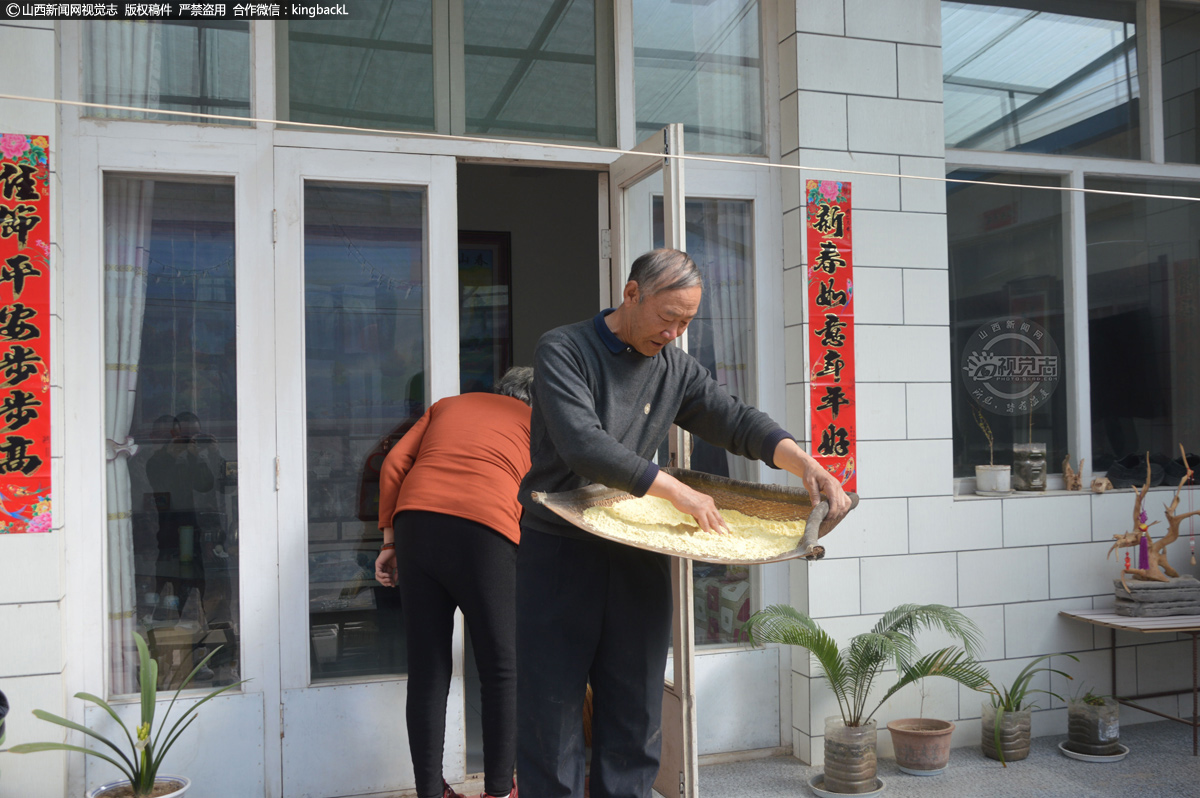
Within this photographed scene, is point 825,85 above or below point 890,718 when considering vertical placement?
above

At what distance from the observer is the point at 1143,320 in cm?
433

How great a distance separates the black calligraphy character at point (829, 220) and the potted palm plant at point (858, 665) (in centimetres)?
146

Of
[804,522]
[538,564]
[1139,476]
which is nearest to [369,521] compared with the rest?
[538,564]

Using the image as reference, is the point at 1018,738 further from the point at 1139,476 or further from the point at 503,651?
the point at 503,651

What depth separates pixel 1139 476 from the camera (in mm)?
4215

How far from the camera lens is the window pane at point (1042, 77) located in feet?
13.5

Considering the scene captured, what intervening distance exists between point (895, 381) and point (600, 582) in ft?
7.10

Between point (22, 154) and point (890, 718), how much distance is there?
3.67 m

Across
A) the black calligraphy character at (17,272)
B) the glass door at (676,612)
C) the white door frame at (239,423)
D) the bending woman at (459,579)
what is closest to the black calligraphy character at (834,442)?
the glass door at (676,612)

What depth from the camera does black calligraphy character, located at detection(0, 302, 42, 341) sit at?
2908mm

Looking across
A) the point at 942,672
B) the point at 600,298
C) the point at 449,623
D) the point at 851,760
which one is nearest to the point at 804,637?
the point at 851,760

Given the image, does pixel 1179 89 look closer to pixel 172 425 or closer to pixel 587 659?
pixel 587 659

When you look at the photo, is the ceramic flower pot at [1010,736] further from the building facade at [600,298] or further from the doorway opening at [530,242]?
the doorway opening at [530,242]

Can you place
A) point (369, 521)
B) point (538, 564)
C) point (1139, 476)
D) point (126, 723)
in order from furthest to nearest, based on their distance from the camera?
1. point (1139, 476)
2. point (369, 521)
3. point (126, 723)
4. point (538, 564)
